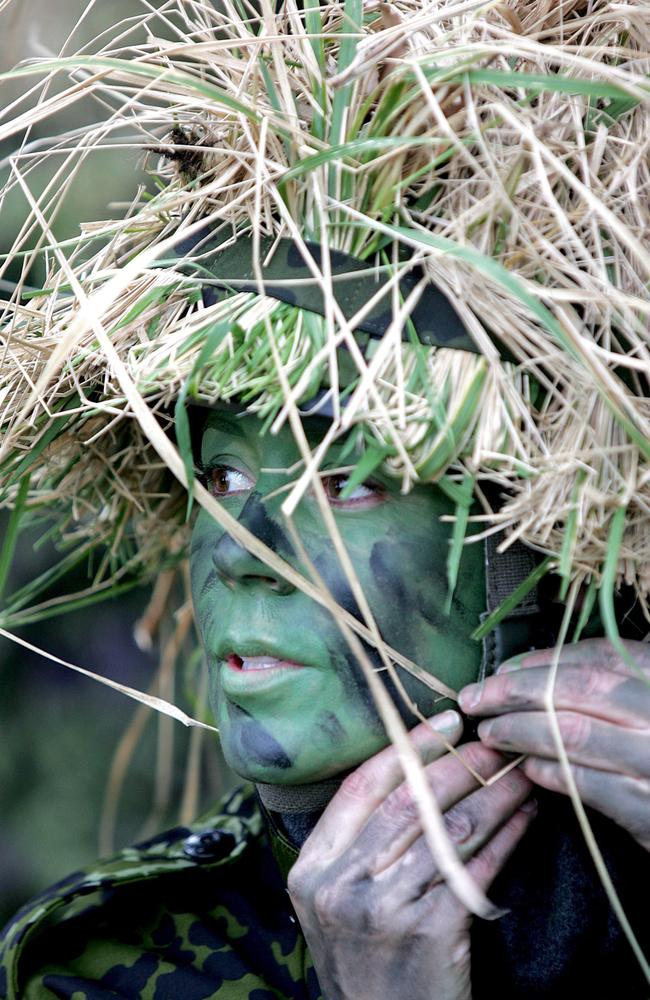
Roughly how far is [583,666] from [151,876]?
2.51 ft

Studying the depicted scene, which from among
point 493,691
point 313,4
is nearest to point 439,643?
point 493,691

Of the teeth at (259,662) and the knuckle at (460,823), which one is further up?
the teeth at (259,662)

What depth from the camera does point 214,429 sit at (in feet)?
4.24

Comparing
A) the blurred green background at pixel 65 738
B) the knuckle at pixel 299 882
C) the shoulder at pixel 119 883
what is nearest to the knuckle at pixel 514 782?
the knuckle at pixel 299 882

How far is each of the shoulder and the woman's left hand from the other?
62 centimetres

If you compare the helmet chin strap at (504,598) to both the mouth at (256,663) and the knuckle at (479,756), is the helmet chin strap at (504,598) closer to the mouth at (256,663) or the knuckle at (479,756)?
Answer: the knuckle at (479,756)

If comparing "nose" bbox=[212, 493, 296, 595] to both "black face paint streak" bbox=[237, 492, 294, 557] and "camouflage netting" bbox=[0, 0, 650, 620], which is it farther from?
"camouflage netting" bbox=[0, 0, 650, 620]

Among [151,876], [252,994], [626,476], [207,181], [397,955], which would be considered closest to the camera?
[626,476]

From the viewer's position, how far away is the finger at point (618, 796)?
1.07 metres

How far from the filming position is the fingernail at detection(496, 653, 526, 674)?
1.14m

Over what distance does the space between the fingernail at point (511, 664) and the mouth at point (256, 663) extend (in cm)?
21

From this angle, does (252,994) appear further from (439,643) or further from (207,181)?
Answer: (207,181)

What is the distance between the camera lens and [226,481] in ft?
4.33

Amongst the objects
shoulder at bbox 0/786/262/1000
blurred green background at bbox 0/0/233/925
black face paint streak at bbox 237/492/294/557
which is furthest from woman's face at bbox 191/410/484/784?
blurred green background at bbox 0/0/233/925
